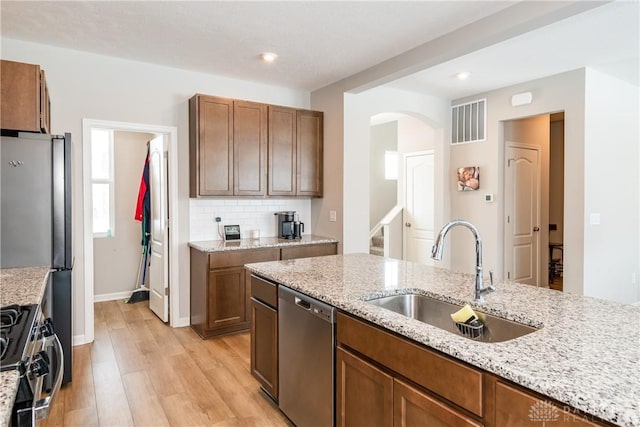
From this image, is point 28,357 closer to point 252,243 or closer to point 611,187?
point 252,243

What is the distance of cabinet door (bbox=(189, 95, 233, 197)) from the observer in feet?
13.0

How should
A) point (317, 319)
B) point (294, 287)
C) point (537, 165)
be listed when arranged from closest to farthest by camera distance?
point (317, 319) → point (294, 287) → point (537, 165)

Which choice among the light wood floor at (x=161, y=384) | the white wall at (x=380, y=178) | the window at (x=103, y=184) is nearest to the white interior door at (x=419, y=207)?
the white wall at (x=380, y=178)

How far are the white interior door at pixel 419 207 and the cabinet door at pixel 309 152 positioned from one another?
1.96 meters

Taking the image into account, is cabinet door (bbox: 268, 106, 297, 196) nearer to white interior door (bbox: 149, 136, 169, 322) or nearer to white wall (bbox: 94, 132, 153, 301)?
white interior door (bbox: 149, 136, 169, 322)

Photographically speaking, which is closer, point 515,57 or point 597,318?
point 597,318

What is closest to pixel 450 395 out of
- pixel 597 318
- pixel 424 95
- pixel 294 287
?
pixel 597 318

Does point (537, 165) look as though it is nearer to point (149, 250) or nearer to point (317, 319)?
point (317, 319)

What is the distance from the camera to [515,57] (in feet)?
12.5

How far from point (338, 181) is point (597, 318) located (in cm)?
328

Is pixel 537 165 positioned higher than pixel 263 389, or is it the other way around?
pixel 537 165

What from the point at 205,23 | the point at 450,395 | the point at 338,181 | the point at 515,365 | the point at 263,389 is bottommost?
the point at 263,389

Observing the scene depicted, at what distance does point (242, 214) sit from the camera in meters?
4.58

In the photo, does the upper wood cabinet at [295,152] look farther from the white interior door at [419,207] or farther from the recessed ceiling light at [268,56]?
the white interior door at [419,207]
